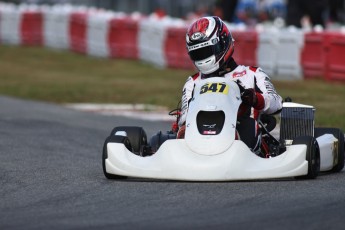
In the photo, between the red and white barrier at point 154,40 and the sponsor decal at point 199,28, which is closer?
the sponsor decal at point 199,28

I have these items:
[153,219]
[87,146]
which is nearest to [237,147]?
[153,219]

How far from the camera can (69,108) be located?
17531 mm

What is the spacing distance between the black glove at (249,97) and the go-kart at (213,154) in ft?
0.25

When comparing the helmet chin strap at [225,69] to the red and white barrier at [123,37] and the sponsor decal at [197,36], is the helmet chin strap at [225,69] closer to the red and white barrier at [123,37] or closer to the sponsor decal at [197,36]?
the sponsor decal at [197,36]

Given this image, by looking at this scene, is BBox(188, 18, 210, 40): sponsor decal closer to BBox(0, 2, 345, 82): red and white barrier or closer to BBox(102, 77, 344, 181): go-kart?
BBox(102, 77, 344, 181): go-kart

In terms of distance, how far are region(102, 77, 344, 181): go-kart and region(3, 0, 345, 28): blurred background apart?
2000 centimetres

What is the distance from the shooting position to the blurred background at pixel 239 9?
29.4m

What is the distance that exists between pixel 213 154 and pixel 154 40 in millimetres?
19916

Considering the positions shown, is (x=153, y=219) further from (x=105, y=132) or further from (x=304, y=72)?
(x=304, y=72)

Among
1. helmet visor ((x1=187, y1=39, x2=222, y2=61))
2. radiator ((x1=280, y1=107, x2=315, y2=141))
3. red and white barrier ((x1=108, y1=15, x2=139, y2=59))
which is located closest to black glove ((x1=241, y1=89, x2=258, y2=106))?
helmet visor ((x1=187, y1=39, x2=222, y2=61))

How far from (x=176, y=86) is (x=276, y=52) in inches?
91.2

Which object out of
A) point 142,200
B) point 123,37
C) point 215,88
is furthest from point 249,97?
point 123,37

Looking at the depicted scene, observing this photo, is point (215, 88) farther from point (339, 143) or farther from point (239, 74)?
point (339, 143)

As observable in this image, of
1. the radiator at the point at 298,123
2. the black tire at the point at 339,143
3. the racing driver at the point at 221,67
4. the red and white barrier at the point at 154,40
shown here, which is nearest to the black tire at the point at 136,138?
the racing driver at the point at 221,67
